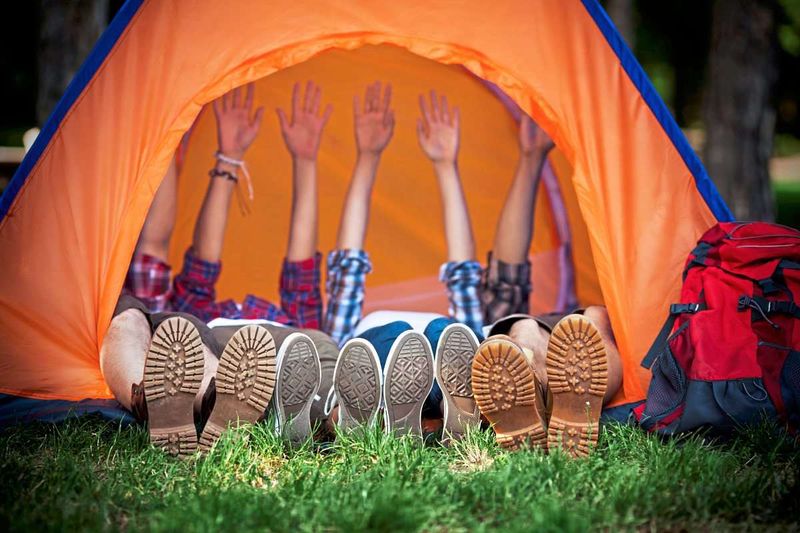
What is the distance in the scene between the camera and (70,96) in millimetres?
2969

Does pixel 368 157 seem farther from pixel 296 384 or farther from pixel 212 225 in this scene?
pixel 296 384

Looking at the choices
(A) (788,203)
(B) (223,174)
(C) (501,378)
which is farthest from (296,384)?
(A) (788,203)

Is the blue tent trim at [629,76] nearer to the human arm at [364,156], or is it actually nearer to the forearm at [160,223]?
the forearm at [160,223]

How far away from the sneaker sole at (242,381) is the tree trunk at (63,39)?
4401 millimetres

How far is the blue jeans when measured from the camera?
2.76 m

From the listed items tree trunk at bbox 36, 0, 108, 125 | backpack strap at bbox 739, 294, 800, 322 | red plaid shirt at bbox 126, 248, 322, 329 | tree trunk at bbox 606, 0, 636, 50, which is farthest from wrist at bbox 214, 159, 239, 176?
tree trunk at bbox 606, 0, 636, 50

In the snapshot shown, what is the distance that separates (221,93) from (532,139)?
152cm

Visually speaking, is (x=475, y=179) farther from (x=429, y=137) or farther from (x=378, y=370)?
(x=378, y=370)

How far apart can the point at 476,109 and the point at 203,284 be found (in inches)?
59.1

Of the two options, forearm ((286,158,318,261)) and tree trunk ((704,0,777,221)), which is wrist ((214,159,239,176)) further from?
tree trunk ((704,0,777,221))

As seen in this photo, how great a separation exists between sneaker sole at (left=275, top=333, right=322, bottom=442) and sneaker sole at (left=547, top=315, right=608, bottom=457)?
2.26ft

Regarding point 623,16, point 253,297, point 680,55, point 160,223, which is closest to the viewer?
point 160,223

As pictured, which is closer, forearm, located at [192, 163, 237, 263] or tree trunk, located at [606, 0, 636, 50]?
forearm, located at [192, 163, 237, 263]

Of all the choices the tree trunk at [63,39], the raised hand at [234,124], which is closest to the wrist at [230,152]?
the raised hand at [234,124]
